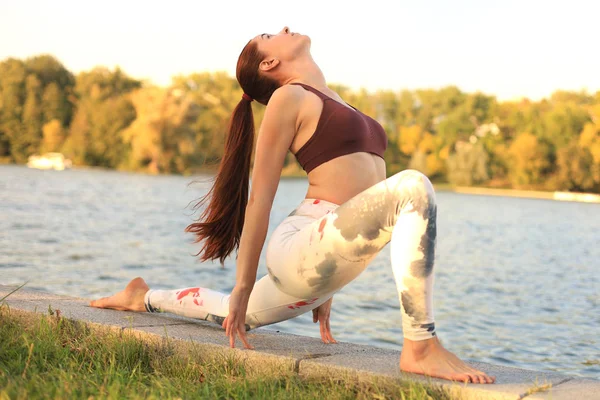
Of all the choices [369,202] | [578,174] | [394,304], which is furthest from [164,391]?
[578,174]

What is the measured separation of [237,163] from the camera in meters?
3.32

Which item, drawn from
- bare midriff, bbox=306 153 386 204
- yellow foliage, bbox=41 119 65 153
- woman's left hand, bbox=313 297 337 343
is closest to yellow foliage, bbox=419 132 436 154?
yellow foliage, bbox=41 119 65 153

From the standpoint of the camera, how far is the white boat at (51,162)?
6319cm

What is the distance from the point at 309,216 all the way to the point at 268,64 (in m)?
0.74

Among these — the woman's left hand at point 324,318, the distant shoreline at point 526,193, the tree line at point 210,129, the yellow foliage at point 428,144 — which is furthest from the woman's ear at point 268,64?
the yellow foliage at point 428,144

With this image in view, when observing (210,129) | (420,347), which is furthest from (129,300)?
(210,129)

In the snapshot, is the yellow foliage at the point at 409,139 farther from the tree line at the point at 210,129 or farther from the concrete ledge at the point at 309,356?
the concrete ledge at the point at 309,356

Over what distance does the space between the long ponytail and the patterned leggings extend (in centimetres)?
35

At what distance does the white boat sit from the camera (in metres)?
63.2

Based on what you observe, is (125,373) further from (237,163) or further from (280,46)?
(280,46)

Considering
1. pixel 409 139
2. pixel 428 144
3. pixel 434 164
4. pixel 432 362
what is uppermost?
pixel 432 362

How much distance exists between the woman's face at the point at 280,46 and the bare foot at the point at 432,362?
139 cm

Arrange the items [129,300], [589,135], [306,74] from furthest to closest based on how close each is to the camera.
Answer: [589,135], [129,300], [306,74]

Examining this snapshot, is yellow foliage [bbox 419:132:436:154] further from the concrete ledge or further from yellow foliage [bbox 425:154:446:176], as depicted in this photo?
the concrete ledge
